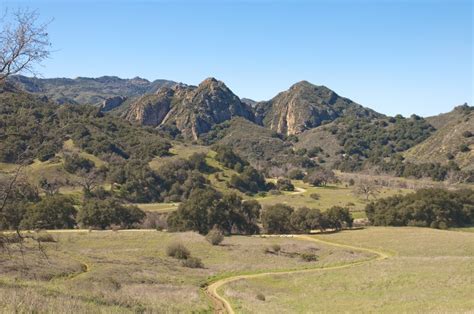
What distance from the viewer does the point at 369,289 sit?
32688mm

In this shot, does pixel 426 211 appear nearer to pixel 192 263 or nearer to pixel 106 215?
pixel 192 263

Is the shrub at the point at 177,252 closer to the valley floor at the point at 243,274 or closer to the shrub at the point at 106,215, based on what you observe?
the valley floor at the point at 243,274

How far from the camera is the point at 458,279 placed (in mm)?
32062

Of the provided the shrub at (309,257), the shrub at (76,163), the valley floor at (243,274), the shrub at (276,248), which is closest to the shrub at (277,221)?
the valley floor at (243,274)

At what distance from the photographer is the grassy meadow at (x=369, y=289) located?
25.2 metres

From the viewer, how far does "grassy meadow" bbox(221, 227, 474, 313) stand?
25.2m

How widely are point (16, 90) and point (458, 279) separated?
30576 mm

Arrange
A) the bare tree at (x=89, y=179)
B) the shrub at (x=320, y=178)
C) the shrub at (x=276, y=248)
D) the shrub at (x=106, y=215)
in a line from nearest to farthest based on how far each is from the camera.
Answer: the shrub at (x=276, y=248)
the shrub at (x=106, y=215)
the bare tree at (x=89, y=179)
the shrub at (x=320, y=178)

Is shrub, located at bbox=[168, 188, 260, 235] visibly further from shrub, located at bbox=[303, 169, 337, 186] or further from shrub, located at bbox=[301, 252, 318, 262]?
shrub, located at bbox=[303, 169, 337, 186]

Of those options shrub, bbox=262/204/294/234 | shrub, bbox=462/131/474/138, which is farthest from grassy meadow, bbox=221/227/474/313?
shrub, bbox=462/131/474/138

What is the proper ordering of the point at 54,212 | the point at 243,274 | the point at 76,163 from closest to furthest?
the point at 243,274
the point at 54,212
the point at 76,163

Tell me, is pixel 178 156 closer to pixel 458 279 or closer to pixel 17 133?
pixel 458 279

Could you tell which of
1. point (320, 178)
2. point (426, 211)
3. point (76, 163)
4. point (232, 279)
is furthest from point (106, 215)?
Answer: point (320, 178)

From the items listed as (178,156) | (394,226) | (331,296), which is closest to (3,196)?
(331,296)
